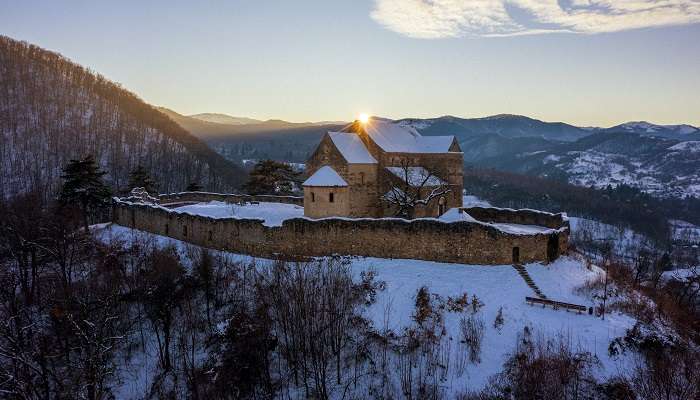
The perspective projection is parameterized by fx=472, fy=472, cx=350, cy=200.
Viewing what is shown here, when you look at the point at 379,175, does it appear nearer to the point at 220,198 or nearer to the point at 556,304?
the point at 556,304

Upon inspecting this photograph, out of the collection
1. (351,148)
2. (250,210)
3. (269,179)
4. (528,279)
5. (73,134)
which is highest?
(73,134)

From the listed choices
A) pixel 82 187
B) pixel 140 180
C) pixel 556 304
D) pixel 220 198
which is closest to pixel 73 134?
pixel 140 180

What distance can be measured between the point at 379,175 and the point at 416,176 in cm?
271

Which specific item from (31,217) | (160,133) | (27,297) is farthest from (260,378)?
(160,133)

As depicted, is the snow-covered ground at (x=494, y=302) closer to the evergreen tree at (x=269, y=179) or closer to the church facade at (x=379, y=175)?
the church facade at (x=379, y=175)

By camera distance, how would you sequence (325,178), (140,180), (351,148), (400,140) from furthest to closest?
1. (140,180)
2. (400,140)
3. (351,148)
4. (325,178)

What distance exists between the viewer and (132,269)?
86.0 ft

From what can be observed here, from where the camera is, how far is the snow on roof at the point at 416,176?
3363cm

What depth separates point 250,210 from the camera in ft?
123

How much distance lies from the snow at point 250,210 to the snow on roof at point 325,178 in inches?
125

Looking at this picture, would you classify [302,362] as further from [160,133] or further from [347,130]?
[160,133]

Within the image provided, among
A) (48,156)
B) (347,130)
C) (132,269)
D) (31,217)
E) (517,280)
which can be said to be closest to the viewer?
(517,280)

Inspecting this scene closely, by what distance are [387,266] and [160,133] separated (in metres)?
123

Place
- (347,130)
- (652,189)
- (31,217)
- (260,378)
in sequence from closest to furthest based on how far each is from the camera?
(260,378), (31,217), (347,130), (652,189)
